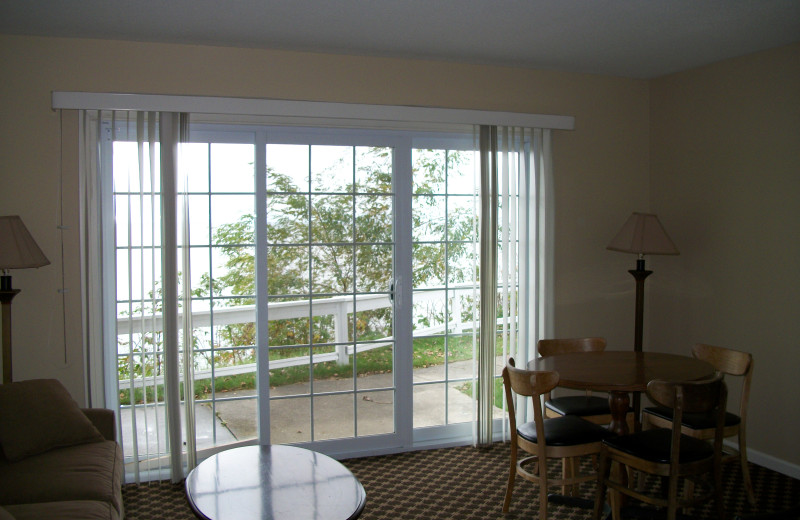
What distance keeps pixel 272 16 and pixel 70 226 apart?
6.03 feet

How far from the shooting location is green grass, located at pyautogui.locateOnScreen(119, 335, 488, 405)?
4.46 metres

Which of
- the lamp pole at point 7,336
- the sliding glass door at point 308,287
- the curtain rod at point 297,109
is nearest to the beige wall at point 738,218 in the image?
the curtain rod at point 297,109

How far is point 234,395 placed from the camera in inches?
178

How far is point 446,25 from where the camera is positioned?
12.5ft

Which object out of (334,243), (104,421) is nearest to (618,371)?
(334,243)

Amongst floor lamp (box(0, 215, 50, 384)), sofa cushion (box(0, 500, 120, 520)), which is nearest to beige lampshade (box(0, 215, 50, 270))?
floor lamp (box(0, 215, 50, 384))

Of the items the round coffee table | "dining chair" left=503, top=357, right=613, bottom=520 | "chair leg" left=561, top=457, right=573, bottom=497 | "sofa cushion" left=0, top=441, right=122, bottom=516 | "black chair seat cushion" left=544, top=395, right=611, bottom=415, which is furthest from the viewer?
"black chair seat cushion" left=544, top=395, right=611, bottom=415

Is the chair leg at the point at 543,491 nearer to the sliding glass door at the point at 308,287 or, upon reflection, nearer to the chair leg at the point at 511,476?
the chair leg at the point at 511,476

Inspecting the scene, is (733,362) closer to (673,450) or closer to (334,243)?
(673,450)

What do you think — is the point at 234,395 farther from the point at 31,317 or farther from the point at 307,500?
the point at 307,500

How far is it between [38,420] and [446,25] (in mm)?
3150

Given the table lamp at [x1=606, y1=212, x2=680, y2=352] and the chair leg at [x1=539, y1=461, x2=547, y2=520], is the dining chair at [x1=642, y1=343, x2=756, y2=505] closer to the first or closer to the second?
the table lamp at [x1=606, y1=212, x2=680, y2=352]

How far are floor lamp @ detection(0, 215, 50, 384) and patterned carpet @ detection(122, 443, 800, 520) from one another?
3.86ft

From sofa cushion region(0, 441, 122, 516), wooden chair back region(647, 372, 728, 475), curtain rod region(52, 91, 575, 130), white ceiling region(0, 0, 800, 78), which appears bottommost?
sofa cushion region(0, 441, 122, 516)
